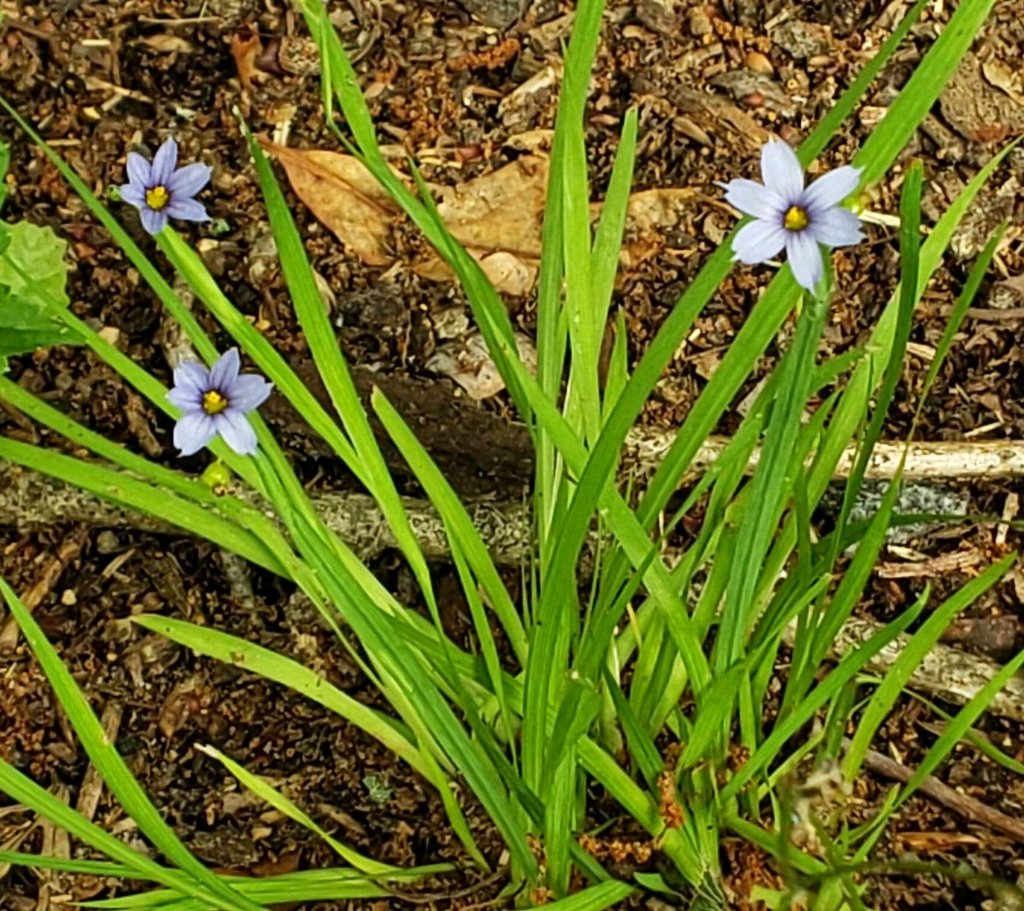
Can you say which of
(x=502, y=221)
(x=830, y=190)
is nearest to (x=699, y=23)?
(x=502, y=221)

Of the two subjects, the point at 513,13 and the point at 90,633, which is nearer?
the point at 90,633

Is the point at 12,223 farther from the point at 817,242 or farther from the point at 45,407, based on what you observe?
the point at 817,242

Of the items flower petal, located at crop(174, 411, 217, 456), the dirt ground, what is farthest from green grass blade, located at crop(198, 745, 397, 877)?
flower petal, located at crop(174, 411, 217, 456)

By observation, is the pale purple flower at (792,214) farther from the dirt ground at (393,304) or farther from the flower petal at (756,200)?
the dirt ground at (393,304)

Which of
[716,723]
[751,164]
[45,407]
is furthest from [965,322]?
[45,407]

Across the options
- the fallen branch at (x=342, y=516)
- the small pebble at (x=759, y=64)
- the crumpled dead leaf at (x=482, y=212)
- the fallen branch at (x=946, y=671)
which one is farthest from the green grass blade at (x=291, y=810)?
the small pebble at (x=759, y=64)

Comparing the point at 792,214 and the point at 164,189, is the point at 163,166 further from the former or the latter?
the point at 792,214
